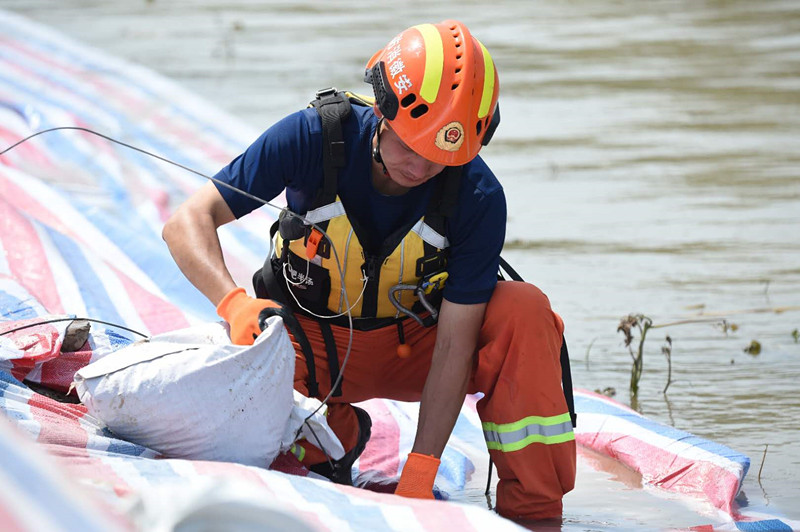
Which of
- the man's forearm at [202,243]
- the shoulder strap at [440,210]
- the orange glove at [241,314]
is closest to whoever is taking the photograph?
the orange glove at [241,314]

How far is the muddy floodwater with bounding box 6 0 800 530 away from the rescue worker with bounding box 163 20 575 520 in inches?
11.6

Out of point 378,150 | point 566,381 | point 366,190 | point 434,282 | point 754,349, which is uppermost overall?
point 378,150

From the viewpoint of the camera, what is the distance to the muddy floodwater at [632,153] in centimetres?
393

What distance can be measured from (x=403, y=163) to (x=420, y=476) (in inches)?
28.8

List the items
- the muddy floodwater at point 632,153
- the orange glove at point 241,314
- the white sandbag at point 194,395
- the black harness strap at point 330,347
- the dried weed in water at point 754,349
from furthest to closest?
the dried weed in water at point 754,349
the muddy floodwater at point 632,153
the black harness strap at point 330,347
the orange glove at point 241,314
the white sandbag at point 194,395

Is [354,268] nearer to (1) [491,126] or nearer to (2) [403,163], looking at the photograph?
(2) [403,163]

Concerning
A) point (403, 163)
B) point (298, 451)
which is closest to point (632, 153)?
point (403, 163)

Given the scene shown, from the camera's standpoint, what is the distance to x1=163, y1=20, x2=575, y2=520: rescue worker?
9.19 ft

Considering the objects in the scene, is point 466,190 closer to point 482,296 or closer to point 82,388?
point 482,296

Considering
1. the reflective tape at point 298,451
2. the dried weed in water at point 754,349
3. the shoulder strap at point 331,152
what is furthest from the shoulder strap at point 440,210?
the dried weed in water at point 754,349

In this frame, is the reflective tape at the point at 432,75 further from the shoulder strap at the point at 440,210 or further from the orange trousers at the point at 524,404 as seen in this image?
the orange trousers at the point at 524,404

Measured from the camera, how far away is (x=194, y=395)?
2562mm

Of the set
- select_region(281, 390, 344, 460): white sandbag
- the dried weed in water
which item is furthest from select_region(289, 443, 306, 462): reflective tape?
the dried weed in water

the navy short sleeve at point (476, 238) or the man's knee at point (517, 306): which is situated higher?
the navy short sleeve at point (476, 238)
